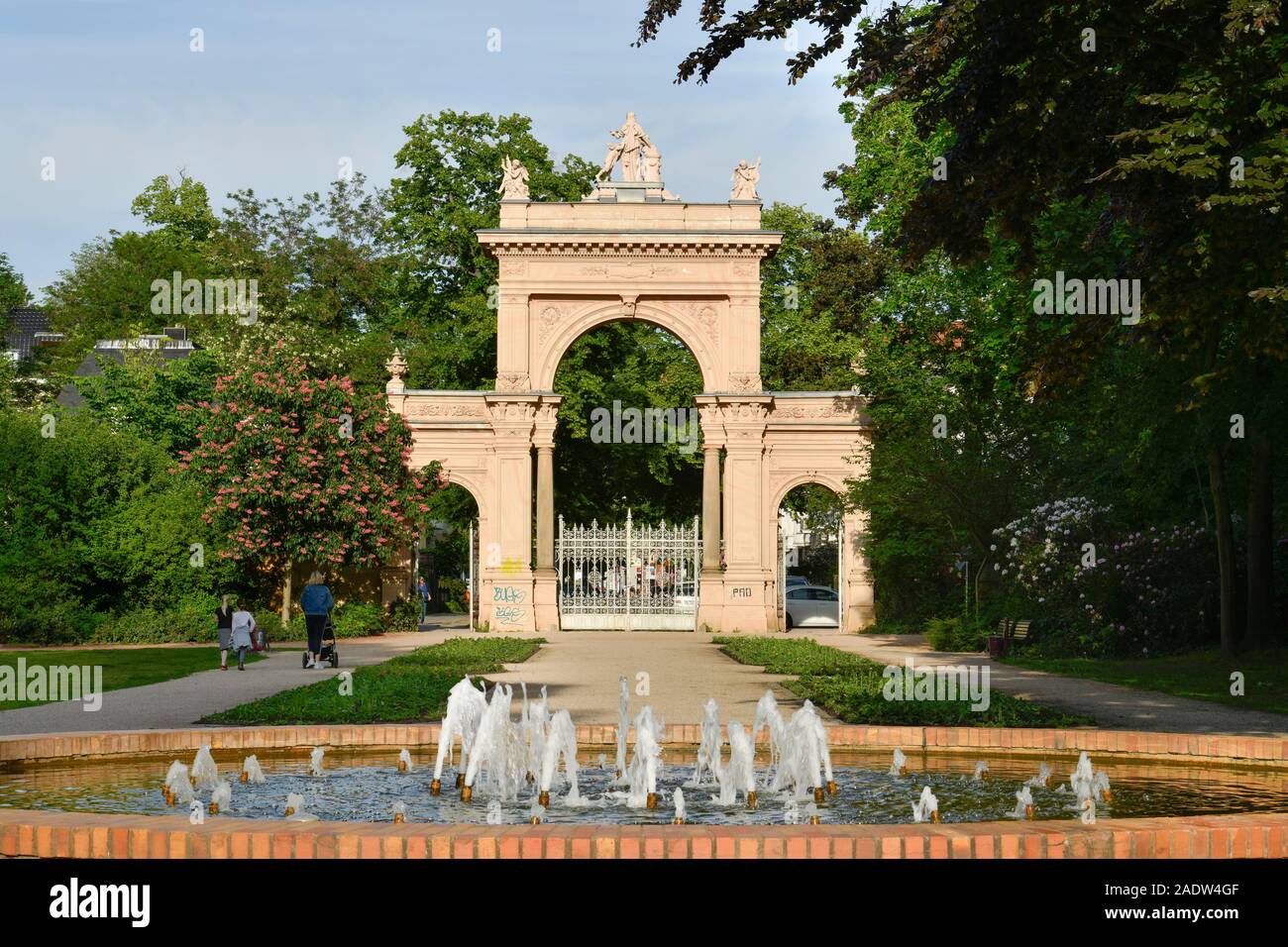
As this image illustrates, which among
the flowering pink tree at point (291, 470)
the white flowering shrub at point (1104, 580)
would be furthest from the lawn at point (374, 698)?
the flowering pink tree at point (291, 470)

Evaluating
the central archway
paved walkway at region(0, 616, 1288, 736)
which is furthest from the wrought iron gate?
paved walkway at region(0, 616, 1288, 736)

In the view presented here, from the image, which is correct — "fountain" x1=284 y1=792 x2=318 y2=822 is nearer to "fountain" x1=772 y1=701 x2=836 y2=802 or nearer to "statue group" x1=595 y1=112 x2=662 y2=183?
"fountain" x1=772 y1=701 x2=836 y2=802

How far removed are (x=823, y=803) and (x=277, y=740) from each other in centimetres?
494

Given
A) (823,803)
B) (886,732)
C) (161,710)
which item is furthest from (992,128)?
(161,710)

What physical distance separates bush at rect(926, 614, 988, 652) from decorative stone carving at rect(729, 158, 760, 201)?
1511cm

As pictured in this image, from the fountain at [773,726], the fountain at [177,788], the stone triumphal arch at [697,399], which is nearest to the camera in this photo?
the fountain at [177,788]

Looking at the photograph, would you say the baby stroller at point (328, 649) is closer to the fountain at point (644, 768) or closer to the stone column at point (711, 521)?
the fountain at point (644, 768)

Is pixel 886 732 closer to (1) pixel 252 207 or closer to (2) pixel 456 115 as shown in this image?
(2) pixel 456 115

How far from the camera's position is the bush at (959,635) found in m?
29.5

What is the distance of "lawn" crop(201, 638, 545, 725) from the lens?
551 inches

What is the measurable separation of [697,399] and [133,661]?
1949cm

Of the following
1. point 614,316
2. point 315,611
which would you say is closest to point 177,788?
point 315,611

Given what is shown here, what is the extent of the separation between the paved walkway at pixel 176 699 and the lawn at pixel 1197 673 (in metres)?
11.3

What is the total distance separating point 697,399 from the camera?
4072 centimetres
